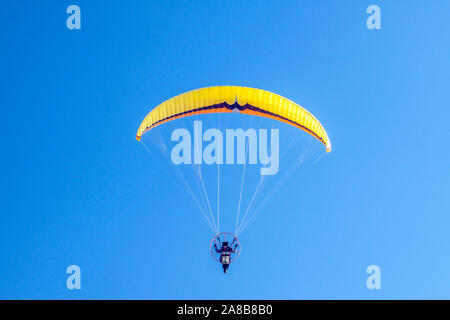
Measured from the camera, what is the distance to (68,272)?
90.9 feet

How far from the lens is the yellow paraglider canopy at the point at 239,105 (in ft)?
73.2

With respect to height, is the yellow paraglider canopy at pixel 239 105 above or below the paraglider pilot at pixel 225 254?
above

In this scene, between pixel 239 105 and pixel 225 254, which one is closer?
pixel 239 105

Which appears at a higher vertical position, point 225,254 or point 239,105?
point 239,105

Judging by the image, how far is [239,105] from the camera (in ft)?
73.3

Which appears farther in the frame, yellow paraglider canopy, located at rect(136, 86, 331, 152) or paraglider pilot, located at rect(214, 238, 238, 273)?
paraglider pilot, located at rect(214, 238, 238, 273)

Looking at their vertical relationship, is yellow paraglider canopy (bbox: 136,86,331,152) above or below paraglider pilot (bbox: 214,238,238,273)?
above

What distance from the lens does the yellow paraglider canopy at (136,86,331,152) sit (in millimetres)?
22297

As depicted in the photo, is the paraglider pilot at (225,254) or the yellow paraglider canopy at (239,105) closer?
the yellow paraglider canopy at (239,105)
